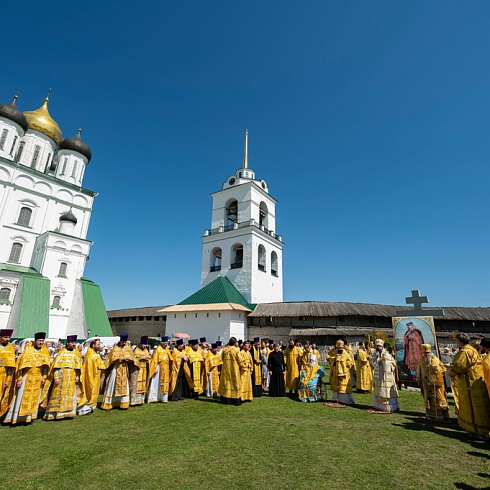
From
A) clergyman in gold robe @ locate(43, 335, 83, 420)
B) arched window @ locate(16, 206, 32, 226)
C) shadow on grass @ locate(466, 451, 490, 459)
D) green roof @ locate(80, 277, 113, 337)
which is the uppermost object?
arched window @ locate(16, 206, 32, 226)

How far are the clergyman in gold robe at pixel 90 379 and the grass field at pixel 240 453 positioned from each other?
41cm

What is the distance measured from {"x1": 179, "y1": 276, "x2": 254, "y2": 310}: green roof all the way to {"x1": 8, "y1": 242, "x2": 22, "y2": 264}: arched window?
15.3 meters

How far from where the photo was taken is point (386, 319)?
21797mm

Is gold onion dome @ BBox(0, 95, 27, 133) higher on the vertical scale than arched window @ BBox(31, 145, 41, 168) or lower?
higher

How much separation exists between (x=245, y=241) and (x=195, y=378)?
19.8m

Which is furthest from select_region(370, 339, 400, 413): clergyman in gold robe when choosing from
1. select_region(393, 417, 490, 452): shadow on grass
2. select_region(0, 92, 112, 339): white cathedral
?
select_region(0, 92, 112, 339): white cathedral

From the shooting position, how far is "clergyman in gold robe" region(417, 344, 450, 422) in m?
6.68

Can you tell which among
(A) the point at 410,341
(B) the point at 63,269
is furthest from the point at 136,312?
(A) the point at 410,341

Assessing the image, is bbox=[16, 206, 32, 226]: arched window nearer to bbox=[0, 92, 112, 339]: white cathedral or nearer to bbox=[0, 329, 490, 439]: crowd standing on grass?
bbox=[0, 92, 112, 339]: white cathedral

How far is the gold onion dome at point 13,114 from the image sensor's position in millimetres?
26922

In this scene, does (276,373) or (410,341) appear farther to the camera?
(410,341)

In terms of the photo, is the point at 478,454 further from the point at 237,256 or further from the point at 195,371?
the point at 237,256

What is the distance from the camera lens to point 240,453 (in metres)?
4.46

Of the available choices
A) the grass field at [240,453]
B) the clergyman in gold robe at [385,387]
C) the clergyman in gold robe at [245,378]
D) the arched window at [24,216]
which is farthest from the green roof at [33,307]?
the clergyman in gold robe at [385,387]
